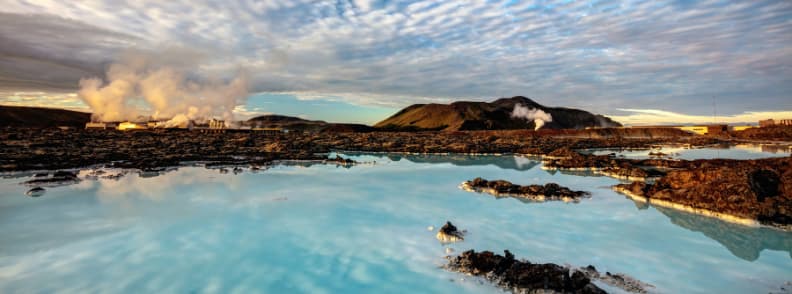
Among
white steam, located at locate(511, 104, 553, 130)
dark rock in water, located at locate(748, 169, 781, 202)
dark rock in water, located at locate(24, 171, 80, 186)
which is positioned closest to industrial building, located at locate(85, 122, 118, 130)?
dark rock in water, located at locate(24, 171, 80, 186)

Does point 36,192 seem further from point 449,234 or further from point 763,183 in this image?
point 763,183

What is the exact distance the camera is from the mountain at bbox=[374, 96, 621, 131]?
5138 inches

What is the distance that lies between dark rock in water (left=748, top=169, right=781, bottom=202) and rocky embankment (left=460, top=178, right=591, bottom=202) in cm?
375

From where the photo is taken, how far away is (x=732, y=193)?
973 centimetres

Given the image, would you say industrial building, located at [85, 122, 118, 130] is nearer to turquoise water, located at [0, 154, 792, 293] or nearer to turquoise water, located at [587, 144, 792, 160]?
turquoise water, located at [0, 154, 792, 293]

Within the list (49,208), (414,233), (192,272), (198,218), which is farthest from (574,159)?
(49,208)

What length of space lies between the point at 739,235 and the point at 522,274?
217 inches

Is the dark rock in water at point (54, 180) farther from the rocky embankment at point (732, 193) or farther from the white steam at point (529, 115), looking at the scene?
the white steam at point (529, 115)

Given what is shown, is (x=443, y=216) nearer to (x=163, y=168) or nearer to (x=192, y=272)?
(x=192, y=272)

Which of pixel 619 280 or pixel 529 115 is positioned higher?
pixel 529 115

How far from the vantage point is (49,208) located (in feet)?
33.9

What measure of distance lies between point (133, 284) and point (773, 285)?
8634 mm

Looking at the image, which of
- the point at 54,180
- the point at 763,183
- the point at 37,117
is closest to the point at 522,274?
the point at 763,183

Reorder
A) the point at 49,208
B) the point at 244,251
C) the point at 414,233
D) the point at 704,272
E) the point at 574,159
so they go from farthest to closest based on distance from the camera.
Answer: the point at 574,159 < the point at 49,208 < the point at 414,233 < the point at 244,251 < the point at 704,272
